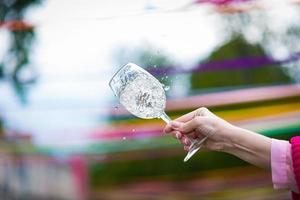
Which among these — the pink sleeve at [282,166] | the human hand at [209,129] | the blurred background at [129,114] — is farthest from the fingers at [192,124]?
the blurred background at [129,114]

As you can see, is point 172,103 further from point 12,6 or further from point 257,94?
point 12,6

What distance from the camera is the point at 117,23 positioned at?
287 centimetres

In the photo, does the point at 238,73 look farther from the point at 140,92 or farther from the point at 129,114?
the point at 140,92

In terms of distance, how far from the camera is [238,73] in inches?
124

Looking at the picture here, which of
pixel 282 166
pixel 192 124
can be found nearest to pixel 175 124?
pixel 192 124

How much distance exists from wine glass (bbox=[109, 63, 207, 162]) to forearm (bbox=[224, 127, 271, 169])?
0.14 meters

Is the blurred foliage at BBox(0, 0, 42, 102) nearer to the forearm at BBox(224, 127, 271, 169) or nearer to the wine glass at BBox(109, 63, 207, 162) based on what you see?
the wine glass at BBox(109, 63, 207, 162)

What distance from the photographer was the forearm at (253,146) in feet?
3.17

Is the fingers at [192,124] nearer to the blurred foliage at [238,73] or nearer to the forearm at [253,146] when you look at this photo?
the forearm at [253,146]

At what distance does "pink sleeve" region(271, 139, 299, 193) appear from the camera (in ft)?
3.08

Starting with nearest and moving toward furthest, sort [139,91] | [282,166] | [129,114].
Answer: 1. [282,166]
2. [139,91]
3. [129,114]

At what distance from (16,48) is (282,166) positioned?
2.78 meters

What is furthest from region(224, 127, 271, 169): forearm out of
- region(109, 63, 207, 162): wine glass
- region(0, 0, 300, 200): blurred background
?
region(0, 0, 300, 200): blurred background

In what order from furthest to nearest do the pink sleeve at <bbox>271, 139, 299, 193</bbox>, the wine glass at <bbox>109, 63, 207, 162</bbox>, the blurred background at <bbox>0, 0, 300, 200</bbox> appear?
the blurred background at <bbox>0, 0, 300, 200</bbox>, the wine glass at <bbox>109, 63, 207, 162</bbox>, the pink sleeve at <bbox>271, 139, 299, 193</bbox>
